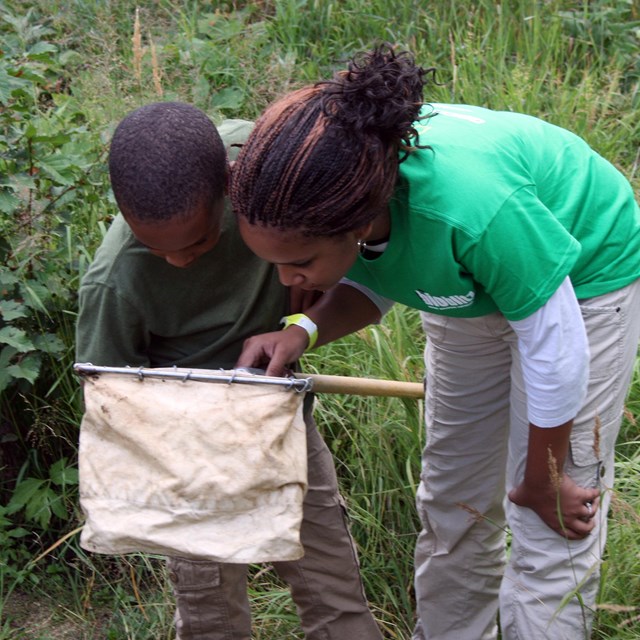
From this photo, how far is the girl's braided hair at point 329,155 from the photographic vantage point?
1672mm

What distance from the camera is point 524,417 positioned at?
83.5 inches

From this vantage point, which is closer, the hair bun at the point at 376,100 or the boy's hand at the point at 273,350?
the hair bun at the point at 376,100

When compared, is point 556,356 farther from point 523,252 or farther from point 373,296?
point 373,296

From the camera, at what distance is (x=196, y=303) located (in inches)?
83.6

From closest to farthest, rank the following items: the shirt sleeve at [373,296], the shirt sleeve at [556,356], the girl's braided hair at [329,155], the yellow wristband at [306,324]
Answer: the girl's braided hair at [329,155] < the shirt sleeve at [556,356] < the yellow wristband at [306,324] < the shirt sleeve at [373,296]

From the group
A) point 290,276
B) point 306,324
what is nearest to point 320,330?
point 306,324

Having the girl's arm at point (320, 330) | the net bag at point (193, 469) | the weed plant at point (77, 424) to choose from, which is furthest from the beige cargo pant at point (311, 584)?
the net bag at point (193, 469)

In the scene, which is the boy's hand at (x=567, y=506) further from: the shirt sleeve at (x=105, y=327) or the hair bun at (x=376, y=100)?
the shirt sleeve at (x=105, y=327)

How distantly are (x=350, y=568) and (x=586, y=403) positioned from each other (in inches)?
31.2

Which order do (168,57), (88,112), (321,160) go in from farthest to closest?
(168,57)
(88,112)
(321,160)

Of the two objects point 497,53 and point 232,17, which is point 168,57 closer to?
→ point 232,17

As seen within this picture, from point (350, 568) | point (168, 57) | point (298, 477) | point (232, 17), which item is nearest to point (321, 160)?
point (298, 477)

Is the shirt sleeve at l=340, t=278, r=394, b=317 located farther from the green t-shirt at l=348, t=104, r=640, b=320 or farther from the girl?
the green t-shirt at l=348, t=104, r=640, b=320

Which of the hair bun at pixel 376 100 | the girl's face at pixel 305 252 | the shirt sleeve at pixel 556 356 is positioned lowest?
the shirt sleeve at pixel 556 356
